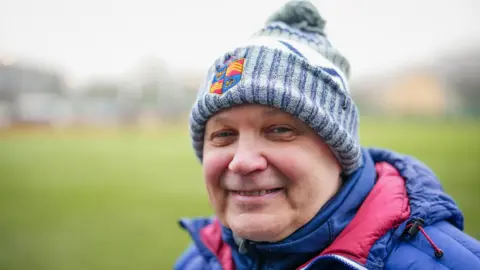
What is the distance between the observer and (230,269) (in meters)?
1.88

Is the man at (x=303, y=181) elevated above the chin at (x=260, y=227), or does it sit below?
above

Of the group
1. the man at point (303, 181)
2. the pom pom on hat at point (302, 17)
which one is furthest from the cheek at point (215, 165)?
the pom pom on hat at point (302, 17)

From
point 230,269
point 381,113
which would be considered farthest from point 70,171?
point 381,113

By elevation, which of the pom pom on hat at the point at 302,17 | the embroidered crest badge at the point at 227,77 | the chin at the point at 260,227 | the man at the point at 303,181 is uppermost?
the pom pom on hat at the point at 302,17

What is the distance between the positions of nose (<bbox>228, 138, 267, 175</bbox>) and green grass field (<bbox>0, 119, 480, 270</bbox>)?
13.7 feet

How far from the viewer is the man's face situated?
159 centimetres

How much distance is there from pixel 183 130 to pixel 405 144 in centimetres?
1766

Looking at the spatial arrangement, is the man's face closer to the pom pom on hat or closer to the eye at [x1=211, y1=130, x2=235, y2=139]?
the eye at [x1=211, y1=130, x2=235, y2=139]

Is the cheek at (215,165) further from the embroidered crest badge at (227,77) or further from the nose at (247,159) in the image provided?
the embroidered crest badge at (227,77)

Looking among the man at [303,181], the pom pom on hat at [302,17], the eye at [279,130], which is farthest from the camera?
the pom pom on hat at [302,17]

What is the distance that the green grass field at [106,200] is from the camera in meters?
6.15

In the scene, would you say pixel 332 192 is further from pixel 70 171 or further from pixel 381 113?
pixel 381 113

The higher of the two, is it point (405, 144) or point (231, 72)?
point (231, 72)

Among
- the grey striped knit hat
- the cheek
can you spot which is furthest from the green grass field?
Result: the grey striped knit hat
